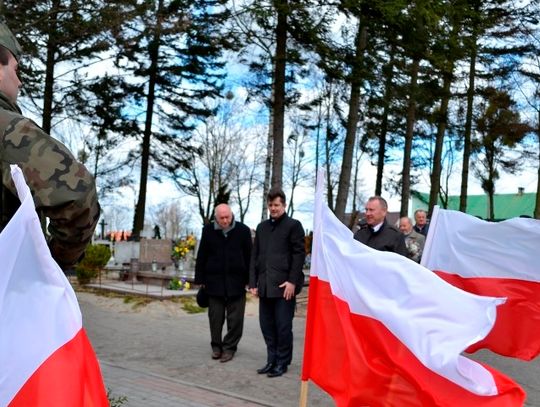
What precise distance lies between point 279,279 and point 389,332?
326cm

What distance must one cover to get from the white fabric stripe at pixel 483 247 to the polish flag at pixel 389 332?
2.23m

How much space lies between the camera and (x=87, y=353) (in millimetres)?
1977

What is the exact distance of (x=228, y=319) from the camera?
306 inches

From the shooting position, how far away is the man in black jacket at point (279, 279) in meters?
6.90

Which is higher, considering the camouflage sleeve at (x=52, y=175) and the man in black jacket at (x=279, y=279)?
the camouflage sleeve at (x=52, y=175)

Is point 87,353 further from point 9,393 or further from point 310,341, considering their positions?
point 310,341

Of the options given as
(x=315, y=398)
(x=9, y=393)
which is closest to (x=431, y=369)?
(x=9, y=393)

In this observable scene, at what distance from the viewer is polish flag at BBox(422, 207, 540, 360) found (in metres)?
5.50

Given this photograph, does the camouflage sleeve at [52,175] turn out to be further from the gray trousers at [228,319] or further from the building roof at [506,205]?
the building roof at [506,205]

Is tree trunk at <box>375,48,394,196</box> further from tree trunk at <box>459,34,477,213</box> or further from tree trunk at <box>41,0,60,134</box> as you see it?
tree trunk at <box>41,0,60,134</box>

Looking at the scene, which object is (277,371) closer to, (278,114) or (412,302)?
(412,302)

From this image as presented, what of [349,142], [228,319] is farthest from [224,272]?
[349,142]

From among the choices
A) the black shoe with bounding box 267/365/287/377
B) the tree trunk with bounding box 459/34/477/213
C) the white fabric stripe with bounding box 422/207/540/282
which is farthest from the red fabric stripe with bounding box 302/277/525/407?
the tree trunk with bounding box 459/34/477/213

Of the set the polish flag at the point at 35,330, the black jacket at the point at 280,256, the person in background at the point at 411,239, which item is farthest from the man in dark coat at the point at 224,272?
the polish flag at the point at 35,330
